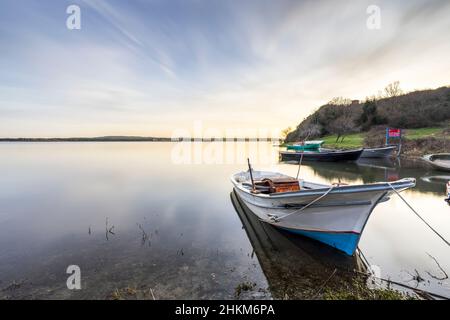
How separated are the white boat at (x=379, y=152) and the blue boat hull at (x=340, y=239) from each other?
3383 centimetres

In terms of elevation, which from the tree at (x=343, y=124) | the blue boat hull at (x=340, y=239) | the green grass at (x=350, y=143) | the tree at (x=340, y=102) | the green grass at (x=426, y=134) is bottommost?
the blue boat hull at (x=340, y=239)

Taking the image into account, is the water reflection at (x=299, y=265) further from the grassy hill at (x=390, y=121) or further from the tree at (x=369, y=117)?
the tree at (x=369, y=117)

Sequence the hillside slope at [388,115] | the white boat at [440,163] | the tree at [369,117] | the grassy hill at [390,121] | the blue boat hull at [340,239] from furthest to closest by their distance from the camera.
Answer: the tree at [369,117], the hillside slope at [388,115], the grassy hill at [390,121], the white boat at [440,163], the blue boat hull at [340,239]

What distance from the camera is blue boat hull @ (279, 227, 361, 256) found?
254 inches

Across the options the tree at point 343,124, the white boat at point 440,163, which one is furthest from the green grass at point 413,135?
the white boat at point 440,163

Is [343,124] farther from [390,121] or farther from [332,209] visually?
[332,209]

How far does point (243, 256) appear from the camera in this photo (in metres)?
6.89

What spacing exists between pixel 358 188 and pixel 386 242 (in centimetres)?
337

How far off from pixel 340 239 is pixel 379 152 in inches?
1386

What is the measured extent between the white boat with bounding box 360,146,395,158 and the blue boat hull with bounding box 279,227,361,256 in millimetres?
33826

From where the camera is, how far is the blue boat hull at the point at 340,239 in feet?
21.1

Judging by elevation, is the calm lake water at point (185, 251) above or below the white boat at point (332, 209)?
below

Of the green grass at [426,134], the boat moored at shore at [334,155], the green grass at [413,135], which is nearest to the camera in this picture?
the boat moored at shore at [334,155]
